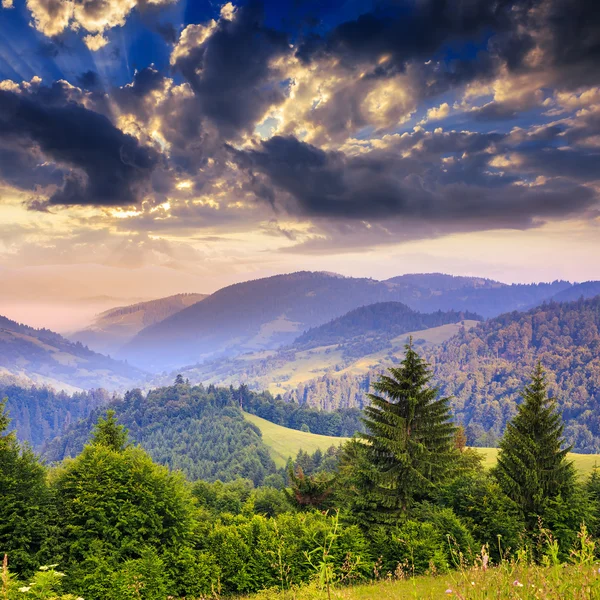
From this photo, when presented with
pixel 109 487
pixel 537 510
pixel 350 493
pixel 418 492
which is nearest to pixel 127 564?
pixel 109 487

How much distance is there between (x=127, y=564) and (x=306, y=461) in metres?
152

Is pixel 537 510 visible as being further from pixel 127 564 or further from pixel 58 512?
pixel 58 512

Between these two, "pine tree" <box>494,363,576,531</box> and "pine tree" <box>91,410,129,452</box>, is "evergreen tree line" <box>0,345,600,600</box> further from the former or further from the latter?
"pine tree" <box>91,410,129,452</box>

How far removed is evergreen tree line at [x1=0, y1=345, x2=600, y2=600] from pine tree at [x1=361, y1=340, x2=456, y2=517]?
9 cm

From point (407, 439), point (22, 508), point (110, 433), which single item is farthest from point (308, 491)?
point (22, 508)

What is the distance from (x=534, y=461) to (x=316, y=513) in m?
15.9

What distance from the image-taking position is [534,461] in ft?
104

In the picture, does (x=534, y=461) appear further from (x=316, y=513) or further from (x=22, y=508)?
(x=22, y=508)

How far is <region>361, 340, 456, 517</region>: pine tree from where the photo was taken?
3369 cm

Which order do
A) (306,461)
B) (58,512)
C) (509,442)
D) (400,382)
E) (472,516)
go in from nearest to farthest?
1. (58,512)
2. (472,516)
3. (509,442)
4. (400,382)
5. (306,461)

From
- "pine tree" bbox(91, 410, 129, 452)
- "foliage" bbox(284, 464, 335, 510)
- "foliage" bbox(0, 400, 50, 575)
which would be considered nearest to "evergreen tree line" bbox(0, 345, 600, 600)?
"foliage" bbox(0, 400, 50, 575)

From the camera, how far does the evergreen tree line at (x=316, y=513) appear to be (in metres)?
24.4

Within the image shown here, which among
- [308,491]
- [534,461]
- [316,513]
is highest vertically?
[534,461]

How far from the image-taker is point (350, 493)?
35656mm
